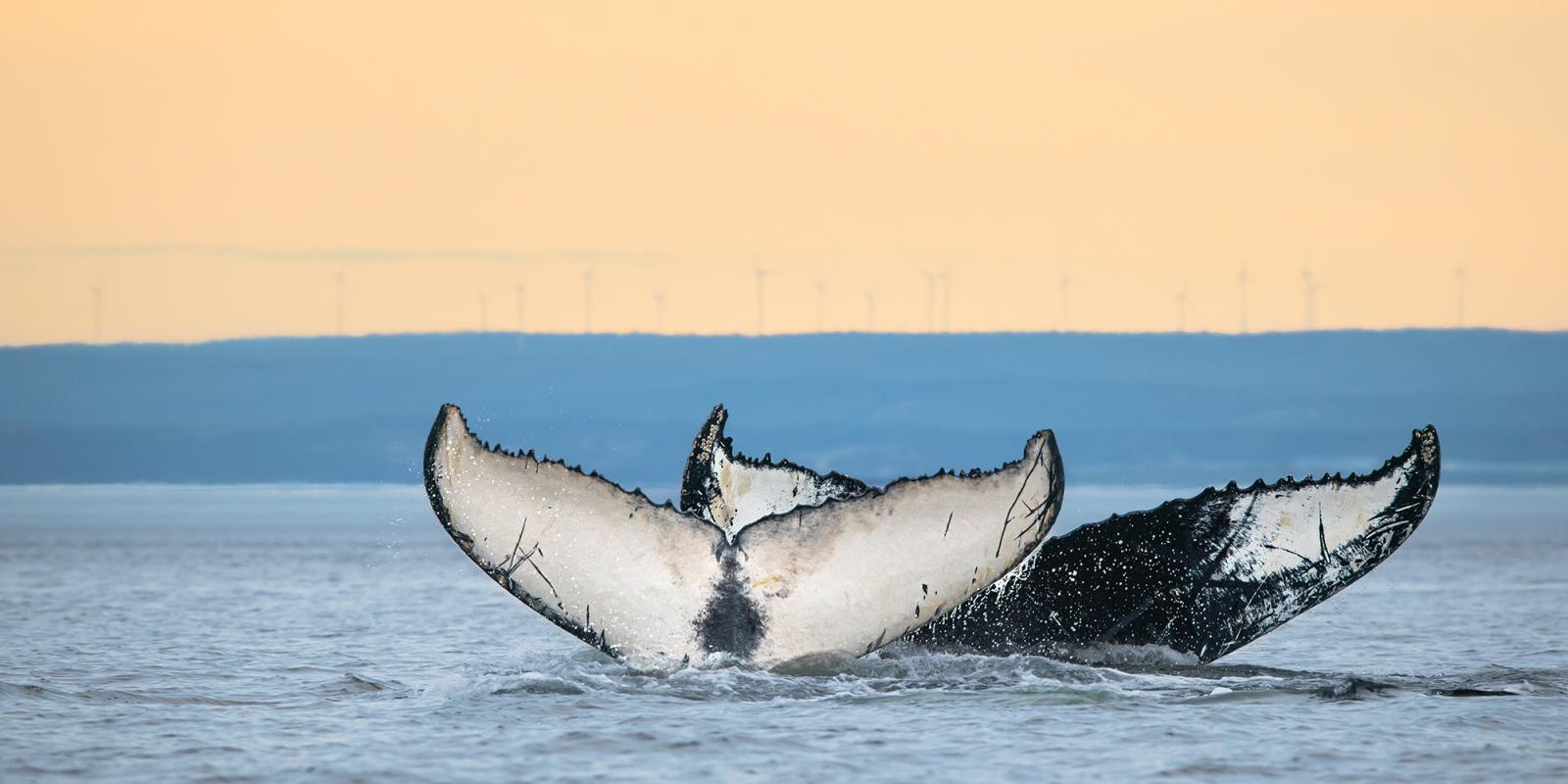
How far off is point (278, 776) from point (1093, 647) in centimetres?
483

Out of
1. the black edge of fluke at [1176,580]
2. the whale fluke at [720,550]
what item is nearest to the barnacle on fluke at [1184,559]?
the black edge of fluke at [1176,580]

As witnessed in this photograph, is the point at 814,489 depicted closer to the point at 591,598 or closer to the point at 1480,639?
the point at 591,598

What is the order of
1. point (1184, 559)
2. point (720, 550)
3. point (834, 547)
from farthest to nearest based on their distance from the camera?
point (1184, 559) → point (720, 550) → point (834, 547)

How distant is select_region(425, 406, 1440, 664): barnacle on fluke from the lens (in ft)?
30.4

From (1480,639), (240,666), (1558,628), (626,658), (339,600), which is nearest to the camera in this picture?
(626,658)

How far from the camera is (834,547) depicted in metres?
9.36

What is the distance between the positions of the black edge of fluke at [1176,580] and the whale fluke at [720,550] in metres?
1.55

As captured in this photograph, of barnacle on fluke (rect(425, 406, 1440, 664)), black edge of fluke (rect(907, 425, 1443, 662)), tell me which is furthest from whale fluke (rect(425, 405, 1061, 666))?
black edge of fluke (rect(907, 425, 1443, 662))

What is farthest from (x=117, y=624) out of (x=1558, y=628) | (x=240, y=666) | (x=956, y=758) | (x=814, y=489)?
(x=1558, y=628)

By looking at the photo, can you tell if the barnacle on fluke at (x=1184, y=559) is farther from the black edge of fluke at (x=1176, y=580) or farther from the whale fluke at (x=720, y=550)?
the whale fluke at (x=720, y=550)

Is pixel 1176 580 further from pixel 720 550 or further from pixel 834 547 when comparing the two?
pixel 720 550

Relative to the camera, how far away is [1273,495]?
1027 centimetres

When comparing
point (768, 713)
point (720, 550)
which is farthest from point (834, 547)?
point (768, 713)

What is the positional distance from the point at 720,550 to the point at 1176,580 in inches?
105
